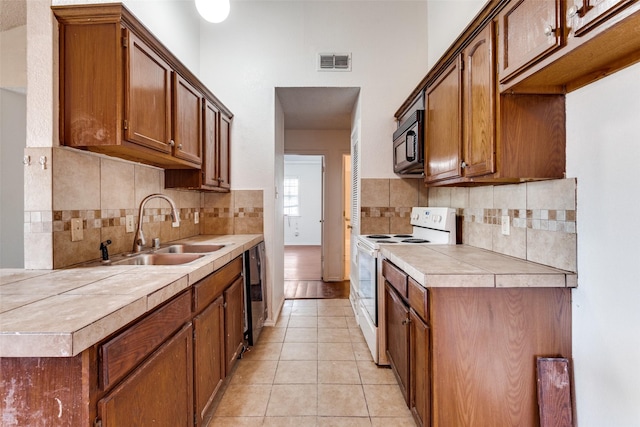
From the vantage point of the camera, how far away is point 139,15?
210 centimetres

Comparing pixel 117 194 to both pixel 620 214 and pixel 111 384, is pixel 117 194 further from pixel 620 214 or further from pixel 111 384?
pixel 620 214

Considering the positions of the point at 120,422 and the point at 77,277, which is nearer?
the point at 120,422

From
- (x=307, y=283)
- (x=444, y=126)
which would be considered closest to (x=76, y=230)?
(x=444, y=126)

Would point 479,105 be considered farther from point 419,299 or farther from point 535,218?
point 419,299

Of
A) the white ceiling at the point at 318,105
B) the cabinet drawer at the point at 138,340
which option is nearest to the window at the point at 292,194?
the white ceiling at the point at 318,105

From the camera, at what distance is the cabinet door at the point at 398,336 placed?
5.49ft

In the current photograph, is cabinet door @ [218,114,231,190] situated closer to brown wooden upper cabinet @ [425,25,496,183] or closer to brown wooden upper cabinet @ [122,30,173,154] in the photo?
brown wooden upper cabinet @ [122,30,173,154]

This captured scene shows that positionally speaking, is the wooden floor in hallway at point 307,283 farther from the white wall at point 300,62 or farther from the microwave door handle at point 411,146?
the microwave door handle at point 411,146

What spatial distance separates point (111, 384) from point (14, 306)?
0.36m

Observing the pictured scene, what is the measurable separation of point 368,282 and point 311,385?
0.86 metres

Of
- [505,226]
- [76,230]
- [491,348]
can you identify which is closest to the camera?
[491,348]

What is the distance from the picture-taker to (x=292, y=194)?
30.0ft

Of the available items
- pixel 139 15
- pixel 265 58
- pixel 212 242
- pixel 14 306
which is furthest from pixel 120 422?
pixel 265 58

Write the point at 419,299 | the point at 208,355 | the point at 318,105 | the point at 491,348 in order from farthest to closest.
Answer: the point at 318,105, the point at 208,355, the point at 419,299, the point at 491,348
